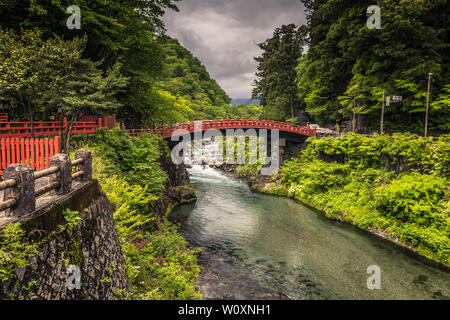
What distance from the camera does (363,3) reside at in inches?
1030

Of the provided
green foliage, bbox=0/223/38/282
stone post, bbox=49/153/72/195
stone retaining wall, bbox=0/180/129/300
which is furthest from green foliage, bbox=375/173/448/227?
green foliage, bbox=0/223/38/282

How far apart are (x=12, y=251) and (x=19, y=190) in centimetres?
100

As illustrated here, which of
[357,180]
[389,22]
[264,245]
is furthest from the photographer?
[389,22]

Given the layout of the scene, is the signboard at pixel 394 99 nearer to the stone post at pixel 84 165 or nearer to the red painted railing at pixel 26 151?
the stone post at pixel 84 165

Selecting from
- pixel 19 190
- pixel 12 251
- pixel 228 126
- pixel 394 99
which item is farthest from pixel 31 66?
pixel 394 99

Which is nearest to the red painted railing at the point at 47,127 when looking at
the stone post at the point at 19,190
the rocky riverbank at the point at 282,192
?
the stone post at the point at 19,190

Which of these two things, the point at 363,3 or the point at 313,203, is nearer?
the point at 313,203

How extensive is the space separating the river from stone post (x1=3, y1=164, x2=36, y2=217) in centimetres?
793

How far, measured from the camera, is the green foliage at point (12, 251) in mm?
3225

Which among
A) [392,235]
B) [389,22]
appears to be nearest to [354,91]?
[389,22]

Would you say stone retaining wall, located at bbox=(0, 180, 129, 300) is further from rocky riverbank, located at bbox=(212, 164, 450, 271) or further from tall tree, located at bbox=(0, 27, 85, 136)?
rocky riverbank, located at bbox=(212, 164, 450, 271)

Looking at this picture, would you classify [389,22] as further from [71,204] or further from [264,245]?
[71,204]

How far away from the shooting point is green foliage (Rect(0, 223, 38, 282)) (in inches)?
127
